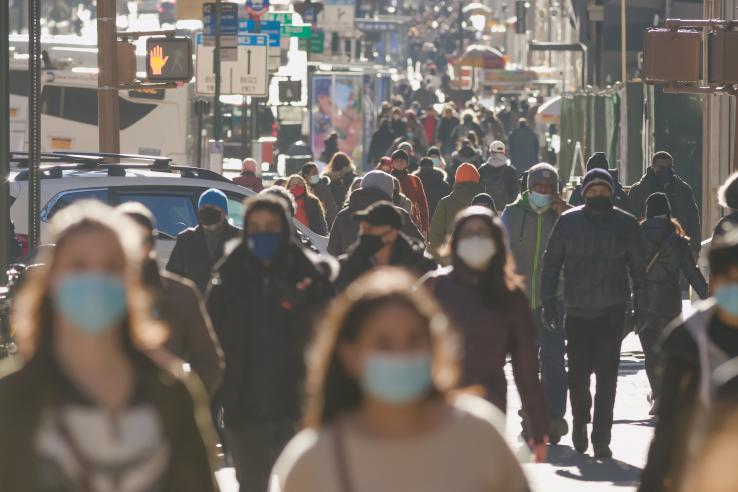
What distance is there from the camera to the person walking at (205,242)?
11883mm

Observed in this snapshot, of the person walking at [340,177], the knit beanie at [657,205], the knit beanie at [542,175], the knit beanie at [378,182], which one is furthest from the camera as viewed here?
the person walking at [340,177]

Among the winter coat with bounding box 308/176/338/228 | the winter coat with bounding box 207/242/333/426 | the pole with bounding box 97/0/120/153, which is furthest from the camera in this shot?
the winter coat with bounding box 308/176/338/228

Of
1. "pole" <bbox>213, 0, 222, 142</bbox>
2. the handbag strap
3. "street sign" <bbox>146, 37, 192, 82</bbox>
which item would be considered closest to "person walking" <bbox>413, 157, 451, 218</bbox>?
"street sign" <bbox>146, 37, 192, 82</bbox>

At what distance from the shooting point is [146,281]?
26.7 ft

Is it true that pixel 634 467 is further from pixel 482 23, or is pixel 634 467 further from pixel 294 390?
pixel 482 23

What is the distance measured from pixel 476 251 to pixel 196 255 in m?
3.63

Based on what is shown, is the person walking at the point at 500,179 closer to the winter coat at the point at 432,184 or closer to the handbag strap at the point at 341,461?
the winter coat at the point at 432,184

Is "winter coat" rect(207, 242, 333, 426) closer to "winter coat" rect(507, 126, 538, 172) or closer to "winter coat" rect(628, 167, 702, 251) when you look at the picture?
"winter coat" rect(628, 167, 702, 251)

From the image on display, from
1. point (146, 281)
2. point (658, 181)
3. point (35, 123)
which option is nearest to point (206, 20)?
point (658, 181)

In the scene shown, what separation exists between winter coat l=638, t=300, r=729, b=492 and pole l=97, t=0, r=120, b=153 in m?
15.7

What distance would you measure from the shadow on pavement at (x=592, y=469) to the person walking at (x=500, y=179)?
36.8 feet

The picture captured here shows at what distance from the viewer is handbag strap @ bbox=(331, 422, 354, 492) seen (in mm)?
4410

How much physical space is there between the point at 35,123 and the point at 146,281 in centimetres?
647

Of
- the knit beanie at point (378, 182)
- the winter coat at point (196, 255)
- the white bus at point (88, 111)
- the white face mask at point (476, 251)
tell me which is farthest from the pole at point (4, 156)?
the white bus at point (88, 111)
